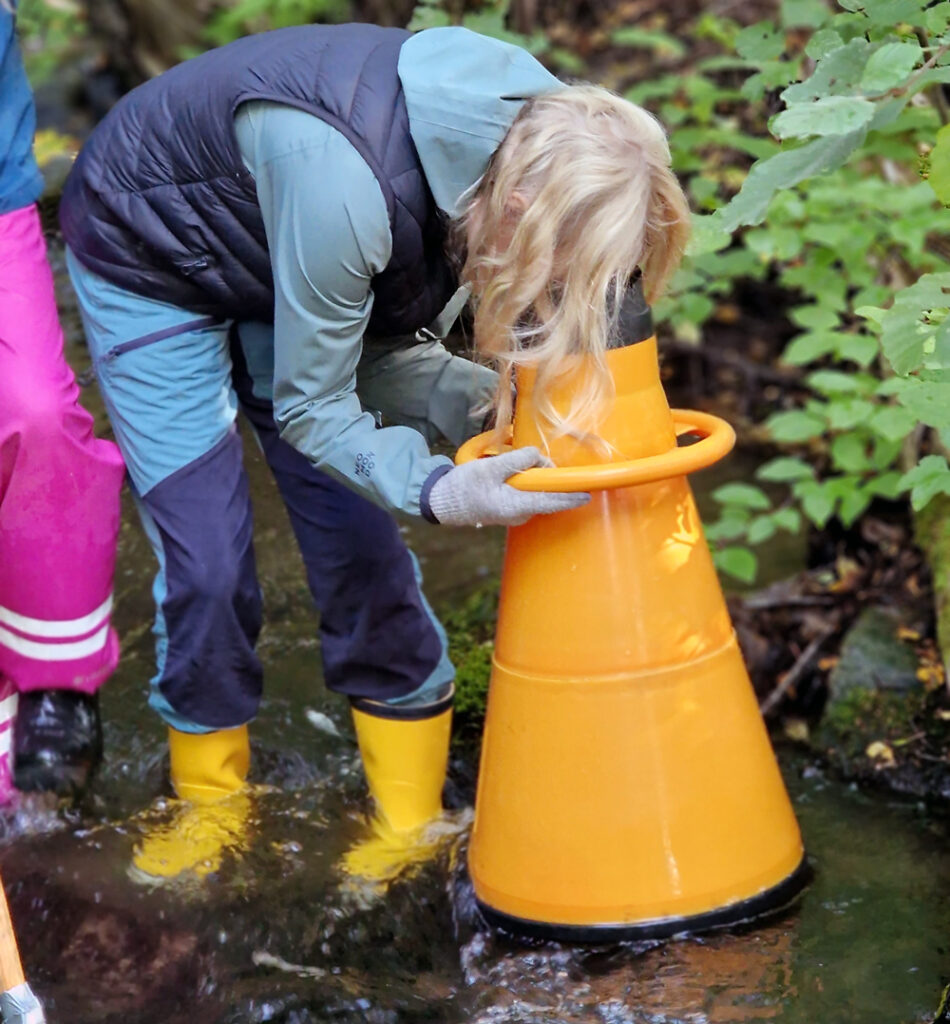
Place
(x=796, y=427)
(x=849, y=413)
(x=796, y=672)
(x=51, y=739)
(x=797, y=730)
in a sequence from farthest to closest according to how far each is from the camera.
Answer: (x=796, y=427)
(x=849, y=413)
(x=796, y=672)
(x=797, y=730)
(x=51, y=739)

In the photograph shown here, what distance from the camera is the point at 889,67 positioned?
1.56 metres

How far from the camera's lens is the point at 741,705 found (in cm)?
228

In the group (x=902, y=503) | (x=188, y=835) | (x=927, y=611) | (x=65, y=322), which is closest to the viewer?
(x=188, y=835)

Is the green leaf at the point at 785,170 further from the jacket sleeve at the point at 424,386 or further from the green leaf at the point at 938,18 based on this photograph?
the jacket sleeve at the point at 424,386

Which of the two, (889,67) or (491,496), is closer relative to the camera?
(889,67)

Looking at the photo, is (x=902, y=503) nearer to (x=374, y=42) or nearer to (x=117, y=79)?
(x=374, y=42)

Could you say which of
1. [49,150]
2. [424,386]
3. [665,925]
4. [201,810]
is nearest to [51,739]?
[201,810]

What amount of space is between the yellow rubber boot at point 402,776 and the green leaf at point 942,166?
1.36 metres

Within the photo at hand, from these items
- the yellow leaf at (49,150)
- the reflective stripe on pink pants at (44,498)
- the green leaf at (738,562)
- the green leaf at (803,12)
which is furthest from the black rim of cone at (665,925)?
the yellow leaf at (49,150)

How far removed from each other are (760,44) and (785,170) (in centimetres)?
151

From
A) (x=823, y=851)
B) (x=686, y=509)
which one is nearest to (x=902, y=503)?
(x=823, y=851)

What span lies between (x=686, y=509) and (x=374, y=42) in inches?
36.2

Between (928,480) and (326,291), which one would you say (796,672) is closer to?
(928,480)

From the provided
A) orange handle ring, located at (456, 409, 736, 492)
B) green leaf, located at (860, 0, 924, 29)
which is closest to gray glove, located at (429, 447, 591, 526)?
orange handle ring, located at (456, 409, 736, 492)
